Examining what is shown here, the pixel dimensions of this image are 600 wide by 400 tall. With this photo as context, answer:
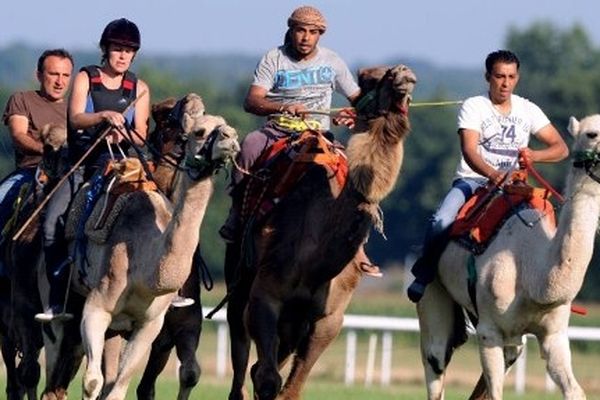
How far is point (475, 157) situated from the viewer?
52.9ft

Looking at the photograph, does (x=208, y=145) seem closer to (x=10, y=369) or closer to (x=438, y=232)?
Result: (x=438, y=232)

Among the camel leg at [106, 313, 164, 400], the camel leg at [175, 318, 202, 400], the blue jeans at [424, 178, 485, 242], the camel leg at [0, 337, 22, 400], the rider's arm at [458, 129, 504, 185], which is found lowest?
the camel leg at [0, 337, 22, 400]

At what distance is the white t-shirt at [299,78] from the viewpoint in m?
16.9

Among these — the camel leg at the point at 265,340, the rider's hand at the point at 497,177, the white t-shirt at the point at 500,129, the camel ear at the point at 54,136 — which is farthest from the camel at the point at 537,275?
the camel ear at the point at 54,136

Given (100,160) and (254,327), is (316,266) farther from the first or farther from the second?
(100,160)

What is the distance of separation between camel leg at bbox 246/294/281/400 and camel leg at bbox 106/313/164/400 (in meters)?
0.74

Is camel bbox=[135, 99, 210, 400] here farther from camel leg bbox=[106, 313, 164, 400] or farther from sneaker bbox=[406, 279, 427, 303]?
sneaker bbox=[406, 279, 427, 303]

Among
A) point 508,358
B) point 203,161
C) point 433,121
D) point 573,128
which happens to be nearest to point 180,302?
point 203,161

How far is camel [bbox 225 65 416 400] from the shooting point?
50.3 feet

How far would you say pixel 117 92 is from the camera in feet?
54.6

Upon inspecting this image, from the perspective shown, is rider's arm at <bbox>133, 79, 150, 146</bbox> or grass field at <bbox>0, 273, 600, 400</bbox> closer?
rider's arm at <bbox>133, 79, 150, 146</bbox>

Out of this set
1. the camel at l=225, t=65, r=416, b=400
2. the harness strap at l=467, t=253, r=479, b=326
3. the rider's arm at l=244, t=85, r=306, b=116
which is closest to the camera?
the camel at l=225, t=65, r=416, b=400

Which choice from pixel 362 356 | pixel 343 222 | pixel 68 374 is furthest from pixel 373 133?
pixel 362 356

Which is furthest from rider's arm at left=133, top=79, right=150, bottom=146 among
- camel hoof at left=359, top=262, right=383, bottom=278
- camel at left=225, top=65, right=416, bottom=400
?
camel hoof at left=359, top=262, right=383, bottom=278
